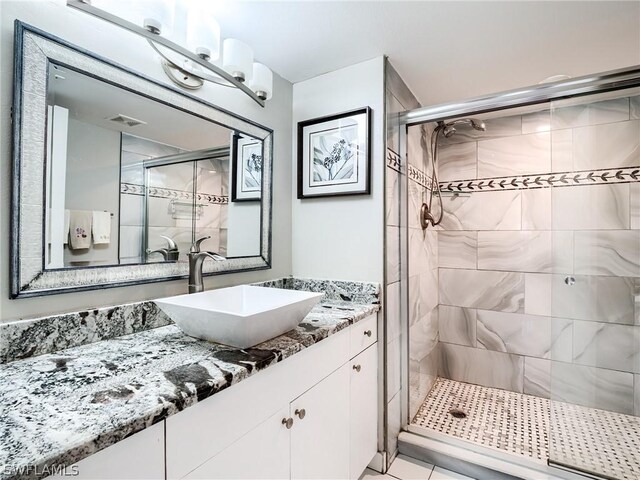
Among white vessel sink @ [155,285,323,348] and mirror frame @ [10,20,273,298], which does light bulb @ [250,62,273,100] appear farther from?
white vessel sink @ [155,285,323,348]

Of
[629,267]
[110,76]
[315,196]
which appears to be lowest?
[629,267]

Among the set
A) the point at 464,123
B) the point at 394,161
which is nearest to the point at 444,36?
the point at 394,161

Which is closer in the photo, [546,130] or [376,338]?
[376,338]

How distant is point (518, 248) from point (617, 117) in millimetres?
1096

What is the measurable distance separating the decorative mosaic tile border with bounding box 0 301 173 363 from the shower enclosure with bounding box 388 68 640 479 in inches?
52.9

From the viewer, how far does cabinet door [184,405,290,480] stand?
756 mm

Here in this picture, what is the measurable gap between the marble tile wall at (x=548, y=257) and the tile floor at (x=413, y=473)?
767mm

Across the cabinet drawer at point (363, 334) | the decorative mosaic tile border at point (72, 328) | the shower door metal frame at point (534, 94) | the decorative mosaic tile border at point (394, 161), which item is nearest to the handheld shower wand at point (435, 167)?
the decorative mosaic tile border at point (394, 161)

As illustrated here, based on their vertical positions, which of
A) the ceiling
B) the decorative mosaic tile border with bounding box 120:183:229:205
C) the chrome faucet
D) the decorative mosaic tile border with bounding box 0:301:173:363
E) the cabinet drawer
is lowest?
the cabinet drawer

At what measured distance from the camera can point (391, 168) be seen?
1754 mm

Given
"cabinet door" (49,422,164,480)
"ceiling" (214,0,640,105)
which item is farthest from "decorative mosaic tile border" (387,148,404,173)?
"cabinet door" (49,422,164,480)

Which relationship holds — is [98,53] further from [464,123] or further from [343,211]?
[464,123]

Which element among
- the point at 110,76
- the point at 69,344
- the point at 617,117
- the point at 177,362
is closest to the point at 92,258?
the point at 69,344

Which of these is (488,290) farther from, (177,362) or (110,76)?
(110,76)
